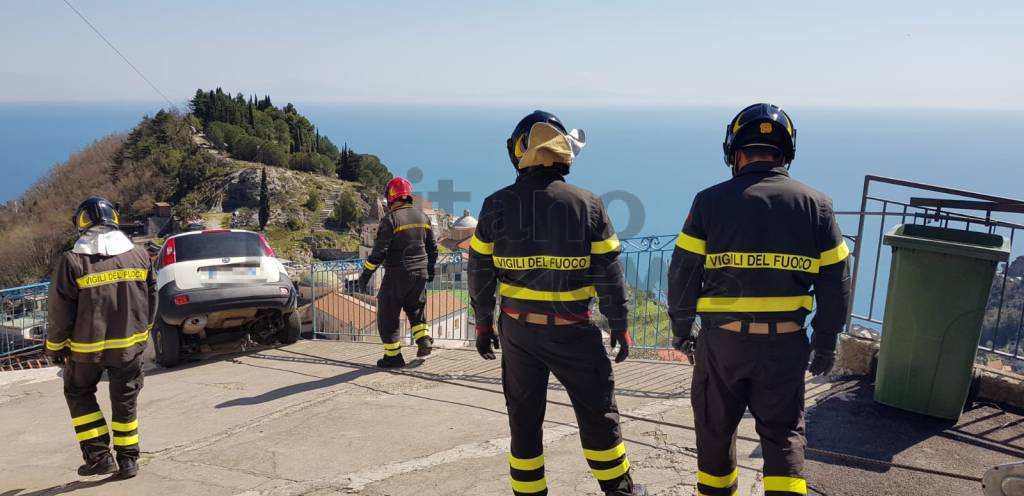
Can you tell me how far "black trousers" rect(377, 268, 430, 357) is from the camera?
6.84 metres

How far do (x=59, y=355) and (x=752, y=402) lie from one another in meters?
4.19

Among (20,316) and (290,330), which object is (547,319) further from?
(20,316)

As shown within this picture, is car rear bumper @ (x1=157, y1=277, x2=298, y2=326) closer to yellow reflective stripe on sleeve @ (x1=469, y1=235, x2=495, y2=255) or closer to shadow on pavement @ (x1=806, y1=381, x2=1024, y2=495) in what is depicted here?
yellow reflective stripe on sleeve @ (x1=469, y1=235, x2=495, y2=255)

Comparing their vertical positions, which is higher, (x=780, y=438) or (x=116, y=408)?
(x=780, y=438)

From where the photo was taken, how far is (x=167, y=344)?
7.49 meters

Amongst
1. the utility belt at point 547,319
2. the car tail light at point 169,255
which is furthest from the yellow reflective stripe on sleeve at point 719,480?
the car tail light at point 169,255

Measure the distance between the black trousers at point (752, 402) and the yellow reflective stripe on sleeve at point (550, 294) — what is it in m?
0.65

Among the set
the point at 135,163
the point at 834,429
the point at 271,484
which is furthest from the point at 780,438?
the point at 135,163

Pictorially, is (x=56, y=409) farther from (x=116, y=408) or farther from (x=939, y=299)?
(x=939, y=299)

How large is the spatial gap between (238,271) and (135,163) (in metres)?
99.4

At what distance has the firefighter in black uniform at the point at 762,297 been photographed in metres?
3.09

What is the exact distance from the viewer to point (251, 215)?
3327 inches

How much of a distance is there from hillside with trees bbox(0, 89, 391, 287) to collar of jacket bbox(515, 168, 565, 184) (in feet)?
254

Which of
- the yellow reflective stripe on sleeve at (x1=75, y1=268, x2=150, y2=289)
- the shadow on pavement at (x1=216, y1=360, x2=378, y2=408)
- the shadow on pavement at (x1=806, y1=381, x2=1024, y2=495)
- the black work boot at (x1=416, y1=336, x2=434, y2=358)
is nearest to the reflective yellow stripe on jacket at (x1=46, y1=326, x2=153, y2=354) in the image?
the yellow reflective stripe on sleeve at (x1=75, y1=268, x2=150, y2=289)
